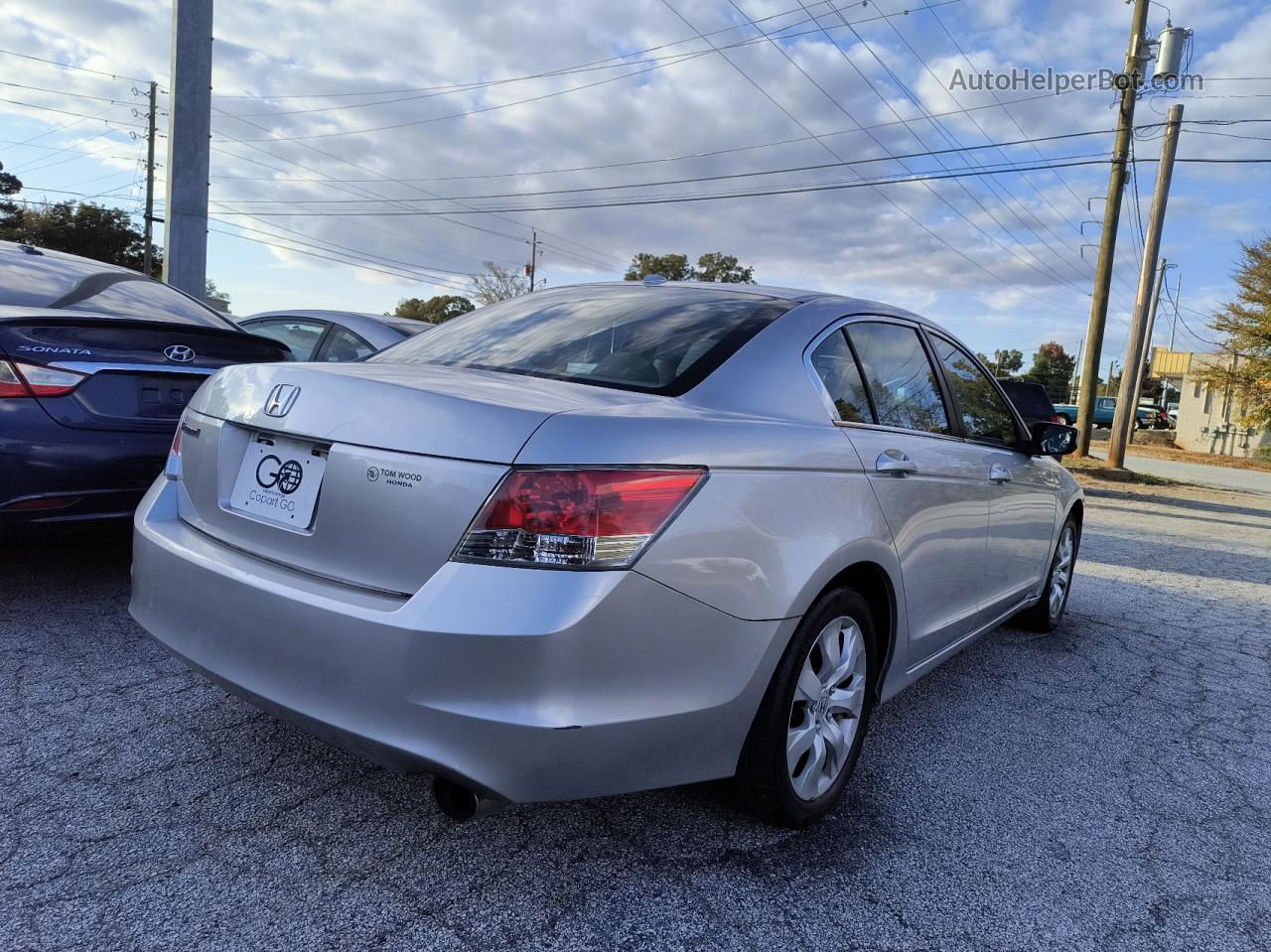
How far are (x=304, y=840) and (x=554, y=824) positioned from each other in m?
0.63

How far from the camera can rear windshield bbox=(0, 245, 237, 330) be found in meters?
3.86

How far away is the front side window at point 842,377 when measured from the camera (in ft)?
8.75

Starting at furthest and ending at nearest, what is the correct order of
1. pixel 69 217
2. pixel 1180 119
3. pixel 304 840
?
pixel 69 217
pixel 1180 119
pixel 304 840

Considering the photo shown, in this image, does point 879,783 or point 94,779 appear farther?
point 879,783

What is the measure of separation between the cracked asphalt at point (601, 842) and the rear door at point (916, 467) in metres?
0.53

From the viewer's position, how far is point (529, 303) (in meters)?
3.22

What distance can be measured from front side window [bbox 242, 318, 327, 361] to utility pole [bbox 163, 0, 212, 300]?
1.74 m

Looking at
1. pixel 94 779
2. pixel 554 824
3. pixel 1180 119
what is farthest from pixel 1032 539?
pixel 1180 119

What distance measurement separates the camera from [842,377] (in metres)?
2.76

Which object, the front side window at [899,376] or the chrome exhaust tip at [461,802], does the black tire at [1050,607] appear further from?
the chrome exhaust tip at [461,802]

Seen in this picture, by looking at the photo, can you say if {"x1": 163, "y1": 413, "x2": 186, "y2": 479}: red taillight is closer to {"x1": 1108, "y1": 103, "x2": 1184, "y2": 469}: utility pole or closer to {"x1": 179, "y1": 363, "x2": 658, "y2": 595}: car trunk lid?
{"x1": 179, "y1": 363, "x2": 658, "y2": 595}: car trunk lid

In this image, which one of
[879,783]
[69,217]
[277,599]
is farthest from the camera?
[69,217]

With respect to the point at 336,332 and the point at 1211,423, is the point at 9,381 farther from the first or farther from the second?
the point at 1211,423

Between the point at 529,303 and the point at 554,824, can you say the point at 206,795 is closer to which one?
the point at 554,824
